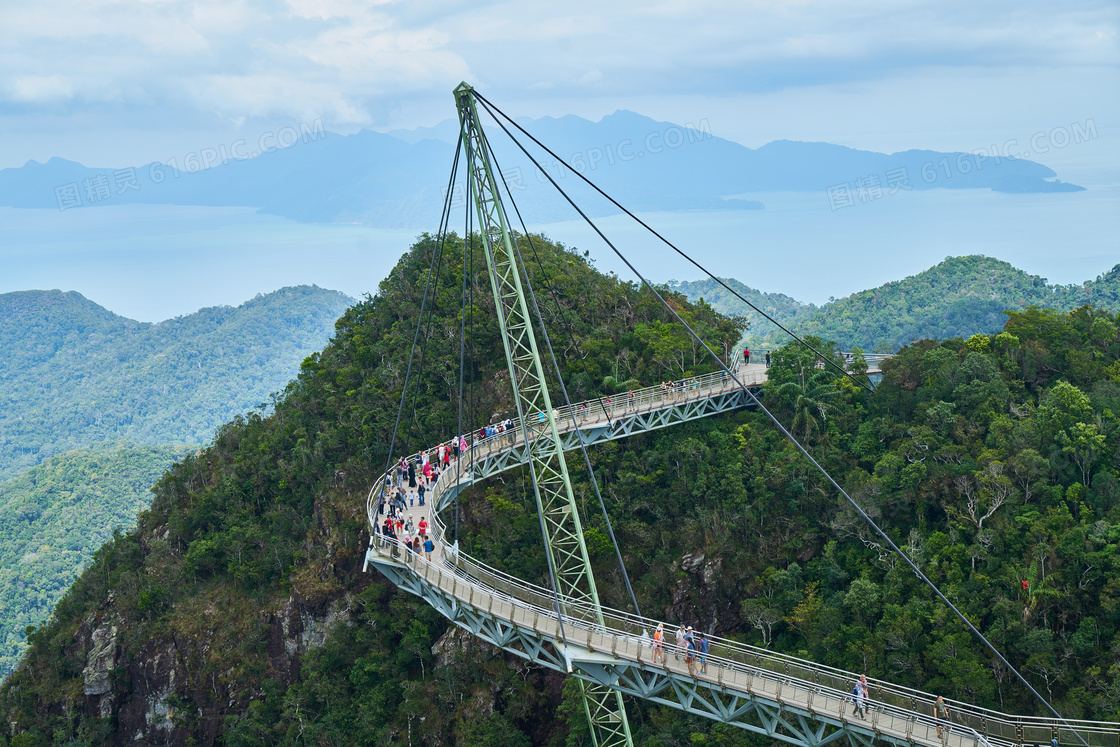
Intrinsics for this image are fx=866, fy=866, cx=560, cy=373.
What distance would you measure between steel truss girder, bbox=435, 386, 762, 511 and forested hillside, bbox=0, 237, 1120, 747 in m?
0.89

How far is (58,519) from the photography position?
101 meters

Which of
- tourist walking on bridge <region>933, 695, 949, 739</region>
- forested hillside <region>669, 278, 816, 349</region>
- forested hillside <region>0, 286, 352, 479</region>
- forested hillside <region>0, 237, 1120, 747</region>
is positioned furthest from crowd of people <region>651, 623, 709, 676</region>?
forested hillside <region>0, 286, 352, 479</region>

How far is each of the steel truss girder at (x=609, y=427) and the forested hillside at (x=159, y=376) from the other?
457ft

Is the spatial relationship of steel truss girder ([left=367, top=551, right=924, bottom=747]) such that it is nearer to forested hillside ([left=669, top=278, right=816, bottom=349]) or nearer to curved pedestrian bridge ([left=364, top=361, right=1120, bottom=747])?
curved pedestrian bridge ([left=364, top=361, right=1120, bottom=747])

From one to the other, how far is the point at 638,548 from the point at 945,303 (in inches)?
2783

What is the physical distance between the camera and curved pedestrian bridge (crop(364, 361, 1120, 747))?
18797 mm

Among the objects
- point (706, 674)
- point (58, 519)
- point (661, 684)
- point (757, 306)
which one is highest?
point (706, 674)

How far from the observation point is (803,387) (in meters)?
35.0

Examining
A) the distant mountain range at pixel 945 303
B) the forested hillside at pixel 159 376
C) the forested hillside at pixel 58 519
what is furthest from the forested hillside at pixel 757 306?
the forested hillside at pixel 159 376

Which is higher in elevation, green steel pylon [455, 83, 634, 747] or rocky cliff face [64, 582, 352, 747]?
green steel pylon [455, 83, 634, 747]

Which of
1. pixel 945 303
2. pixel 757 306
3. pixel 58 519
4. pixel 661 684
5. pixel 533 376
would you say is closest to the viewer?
pixel 661 684

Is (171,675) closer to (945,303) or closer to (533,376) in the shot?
(533,376)

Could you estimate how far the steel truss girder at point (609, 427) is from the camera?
96.9ft

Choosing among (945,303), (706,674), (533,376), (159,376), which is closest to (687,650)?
(706,674)
